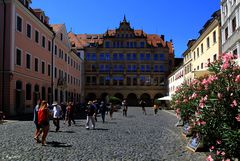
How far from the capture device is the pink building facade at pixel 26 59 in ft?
92.1

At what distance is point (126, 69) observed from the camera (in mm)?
79500

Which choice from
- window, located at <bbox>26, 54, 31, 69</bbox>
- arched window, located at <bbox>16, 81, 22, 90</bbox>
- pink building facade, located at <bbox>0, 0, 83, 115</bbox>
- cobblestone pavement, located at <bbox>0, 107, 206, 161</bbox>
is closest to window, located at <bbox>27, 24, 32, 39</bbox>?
pink building facade, located at <bbox>0, 0, 83, 115</bbox>

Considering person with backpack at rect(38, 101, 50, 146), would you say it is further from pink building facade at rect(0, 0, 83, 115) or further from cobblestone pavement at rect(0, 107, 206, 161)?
pink building facade at rect(0, 0, 83, 115)

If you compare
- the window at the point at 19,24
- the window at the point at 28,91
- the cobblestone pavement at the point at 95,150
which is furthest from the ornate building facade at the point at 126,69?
A: the cobblestone pavement at the point at 95,150

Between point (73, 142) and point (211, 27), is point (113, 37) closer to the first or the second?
point (211, 27)

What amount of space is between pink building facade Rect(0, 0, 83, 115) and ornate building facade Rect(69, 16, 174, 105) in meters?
31.4

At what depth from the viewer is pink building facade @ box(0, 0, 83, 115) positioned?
28.1m

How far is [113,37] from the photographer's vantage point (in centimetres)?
7762

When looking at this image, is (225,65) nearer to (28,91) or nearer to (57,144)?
(57,144)

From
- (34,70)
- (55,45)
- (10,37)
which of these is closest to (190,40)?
(55,45)

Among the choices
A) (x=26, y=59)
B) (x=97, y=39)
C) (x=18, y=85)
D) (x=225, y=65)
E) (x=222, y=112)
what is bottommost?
(x=222, y=112)

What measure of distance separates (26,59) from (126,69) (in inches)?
1904

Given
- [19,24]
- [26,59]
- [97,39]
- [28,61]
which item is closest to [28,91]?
[28,61]

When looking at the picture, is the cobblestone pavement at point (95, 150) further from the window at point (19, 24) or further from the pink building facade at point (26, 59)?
the window at point (19, 24)
